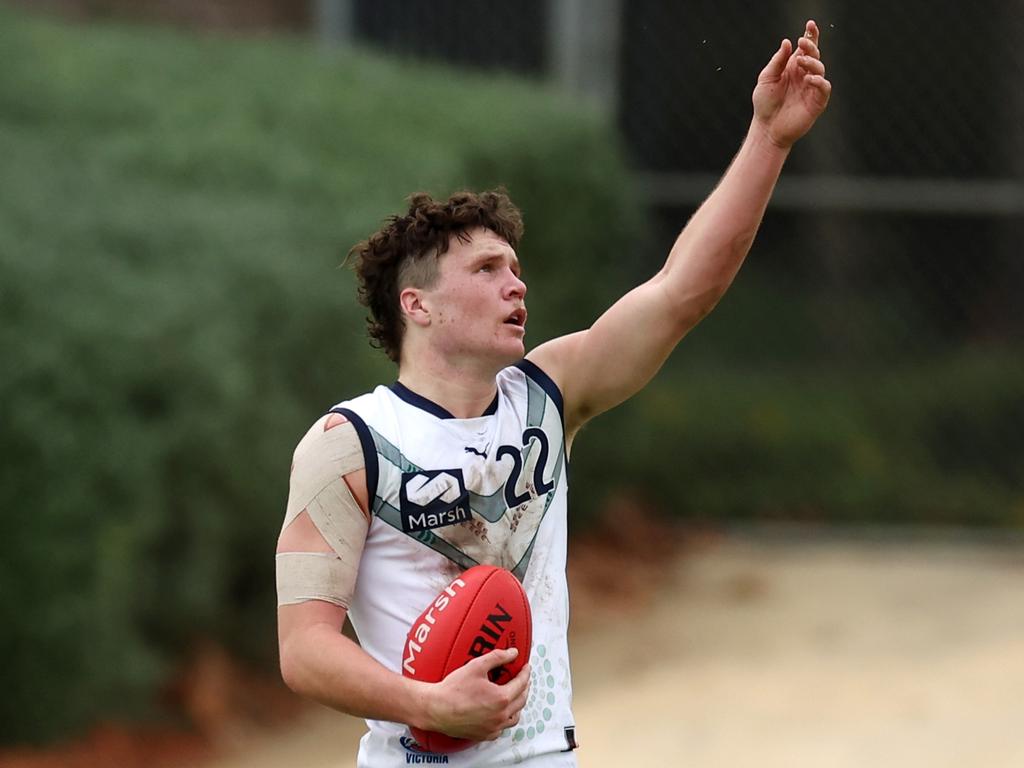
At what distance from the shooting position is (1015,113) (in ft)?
34.8

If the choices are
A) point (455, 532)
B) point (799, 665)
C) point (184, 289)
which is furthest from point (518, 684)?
point (799, 665)

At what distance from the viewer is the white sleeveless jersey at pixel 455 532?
3.00m

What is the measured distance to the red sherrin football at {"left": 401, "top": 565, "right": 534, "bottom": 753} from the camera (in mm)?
2830

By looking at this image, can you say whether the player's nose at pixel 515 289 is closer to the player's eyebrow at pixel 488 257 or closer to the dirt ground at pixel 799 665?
the player's eyebrow at pixel 488 257

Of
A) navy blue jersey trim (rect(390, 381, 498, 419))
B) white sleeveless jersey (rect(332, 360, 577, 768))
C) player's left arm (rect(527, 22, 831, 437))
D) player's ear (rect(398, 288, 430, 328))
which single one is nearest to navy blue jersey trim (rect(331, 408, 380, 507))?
white sleeveless jersey (rect(332, 360, 577, 768))

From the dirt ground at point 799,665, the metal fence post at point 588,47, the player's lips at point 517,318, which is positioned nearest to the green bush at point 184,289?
the metal fence post at point 588,47

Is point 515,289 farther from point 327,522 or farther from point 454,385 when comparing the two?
point 327,522

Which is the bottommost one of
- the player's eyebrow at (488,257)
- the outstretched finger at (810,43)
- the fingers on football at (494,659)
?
the fingers on football at (494,659)

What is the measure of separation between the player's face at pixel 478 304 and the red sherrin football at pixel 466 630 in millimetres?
391

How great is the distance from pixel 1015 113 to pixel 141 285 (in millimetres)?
6217

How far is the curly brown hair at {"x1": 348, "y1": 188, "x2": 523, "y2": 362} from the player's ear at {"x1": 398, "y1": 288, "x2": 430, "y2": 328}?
17 millimetres

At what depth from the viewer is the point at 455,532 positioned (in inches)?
119

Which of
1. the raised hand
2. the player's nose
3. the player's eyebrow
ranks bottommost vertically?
the player's nose

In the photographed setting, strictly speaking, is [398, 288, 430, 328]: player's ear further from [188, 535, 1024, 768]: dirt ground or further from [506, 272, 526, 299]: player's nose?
[188, 535, 1024, 768]: dirt ground
